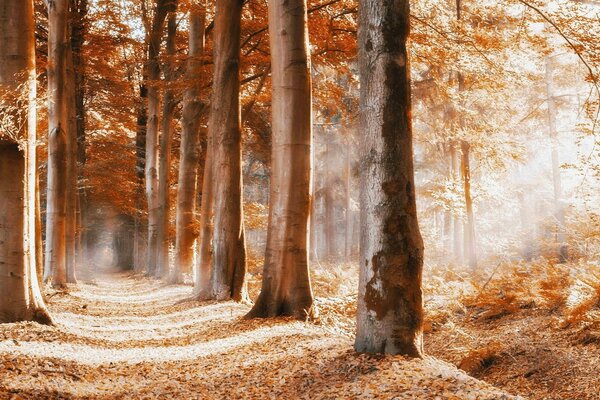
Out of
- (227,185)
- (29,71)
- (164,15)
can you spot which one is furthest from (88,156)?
(29,71)

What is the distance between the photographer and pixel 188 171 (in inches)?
640

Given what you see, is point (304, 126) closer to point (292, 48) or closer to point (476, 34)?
point (292, 48)

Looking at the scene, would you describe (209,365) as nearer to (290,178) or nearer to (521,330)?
(290,178)

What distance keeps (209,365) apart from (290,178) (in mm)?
3258

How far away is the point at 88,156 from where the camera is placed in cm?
2881

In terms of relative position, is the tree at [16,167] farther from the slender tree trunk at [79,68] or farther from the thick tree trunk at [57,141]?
the slender tree trunk at [79,68]

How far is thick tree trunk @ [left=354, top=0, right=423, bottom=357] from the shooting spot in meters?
5.08

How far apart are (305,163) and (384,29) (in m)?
3.67

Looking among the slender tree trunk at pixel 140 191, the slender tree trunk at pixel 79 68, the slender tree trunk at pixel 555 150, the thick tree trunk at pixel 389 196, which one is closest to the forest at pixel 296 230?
the thick tree trunk at pixel 389 196

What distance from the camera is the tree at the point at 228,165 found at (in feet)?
35.9

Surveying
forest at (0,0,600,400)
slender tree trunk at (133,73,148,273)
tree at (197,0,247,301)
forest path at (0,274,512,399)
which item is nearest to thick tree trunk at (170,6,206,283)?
forest at (0,0,600,400)

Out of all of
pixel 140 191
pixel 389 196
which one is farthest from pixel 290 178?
pixel 140 191

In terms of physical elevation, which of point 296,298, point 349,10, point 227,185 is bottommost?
point 296,298

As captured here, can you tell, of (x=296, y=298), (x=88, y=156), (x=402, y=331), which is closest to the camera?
(x=402, y=331)
